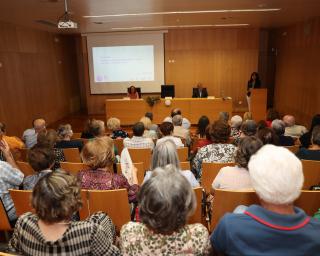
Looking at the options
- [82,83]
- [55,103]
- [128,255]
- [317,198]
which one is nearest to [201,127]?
[317,198]

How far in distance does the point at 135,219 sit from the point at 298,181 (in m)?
1.72

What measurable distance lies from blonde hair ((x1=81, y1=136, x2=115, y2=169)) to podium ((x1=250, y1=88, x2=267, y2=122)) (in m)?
8.02

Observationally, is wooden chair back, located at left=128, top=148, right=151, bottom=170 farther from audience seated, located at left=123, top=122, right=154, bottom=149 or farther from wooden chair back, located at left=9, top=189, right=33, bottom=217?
wooden chair back, located at left=9, top=189, right=33, bottom=217

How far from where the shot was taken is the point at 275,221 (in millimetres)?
1243

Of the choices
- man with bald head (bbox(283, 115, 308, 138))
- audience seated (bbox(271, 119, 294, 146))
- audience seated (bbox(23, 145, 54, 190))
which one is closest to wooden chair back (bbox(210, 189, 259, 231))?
audience seated (bbox(23, 145, 54, 190))

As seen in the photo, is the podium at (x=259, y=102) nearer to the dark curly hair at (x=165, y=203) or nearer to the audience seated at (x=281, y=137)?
the audience seated at (x=281, y=137)

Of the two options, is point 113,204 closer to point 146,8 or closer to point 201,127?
point 201,127

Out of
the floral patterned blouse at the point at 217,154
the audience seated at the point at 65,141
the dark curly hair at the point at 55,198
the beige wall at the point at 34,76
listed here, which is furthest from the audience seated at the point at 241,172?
the beige wall at the point at 34,76

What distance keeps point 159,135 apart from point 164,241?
3803 mm

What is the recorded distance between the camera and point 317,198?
7.40 feet

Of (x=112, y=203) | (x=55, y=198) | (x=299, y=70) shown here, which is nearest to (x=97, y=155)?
(x=112, y=203)

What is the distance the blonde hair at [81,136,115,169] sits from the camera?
2.37 m

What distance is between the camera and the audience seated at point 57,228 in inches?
58.6

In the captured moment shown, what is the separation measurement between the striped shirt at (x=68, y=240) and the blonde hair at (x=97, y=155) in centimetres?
81
